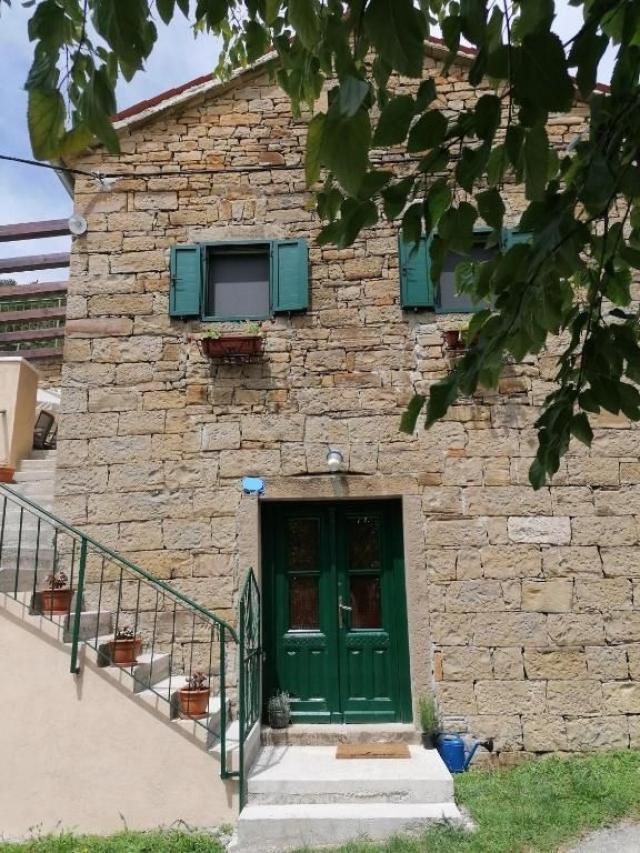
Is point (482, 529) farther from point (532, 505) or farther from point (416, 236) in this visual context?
point (416, 236)

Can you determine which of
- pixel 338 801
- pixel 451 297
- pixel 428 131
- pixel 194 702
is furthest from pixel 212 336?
pixel 428 131

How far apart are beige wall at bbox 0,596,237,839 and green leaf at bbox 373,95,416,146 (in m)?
3.99

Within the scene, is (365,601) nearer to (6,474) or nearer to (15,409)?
(6,474)

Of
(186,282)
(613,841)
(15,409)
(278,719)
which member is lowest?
(613,841)

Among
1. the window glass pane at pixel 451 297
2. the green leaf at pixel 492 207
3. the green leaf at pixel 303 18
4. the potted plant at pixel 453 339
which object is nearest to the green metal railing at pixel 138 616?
the potted plant at pixel 453 339

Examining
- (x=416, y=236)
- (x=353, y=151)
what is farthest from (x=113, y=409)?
(x=353, y=151)

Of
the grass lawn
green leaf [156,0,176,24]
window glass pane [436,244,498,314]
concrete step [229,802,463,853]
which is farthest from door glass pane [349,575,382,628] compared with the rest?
green leaf [156,0,176,24]

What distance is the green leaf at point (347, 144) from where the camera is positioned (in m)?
0.96

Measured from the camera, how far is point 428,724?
496 cm

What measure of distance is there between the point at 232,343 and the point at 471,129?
13.8 feet

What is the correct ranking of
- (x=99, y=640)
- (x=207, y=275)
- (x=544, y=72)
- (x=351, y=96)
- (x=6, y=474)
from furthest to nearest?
(x=6, y=474) < (x=207, y=275) < (x=99, y=640) < (x=544, y=72) < (x=351, y=96)

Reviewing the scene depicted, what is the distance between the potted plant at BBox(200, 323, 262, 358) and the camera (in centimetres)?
552

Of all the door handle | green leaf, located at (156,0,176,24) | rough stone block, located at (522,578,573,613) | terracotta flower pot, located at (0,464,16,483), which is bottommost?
the door handle

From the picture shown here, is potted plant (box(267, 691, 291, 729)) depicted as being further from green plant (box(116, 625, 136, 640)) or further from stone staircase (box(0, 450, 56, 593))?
stone staircase (box(0, 450, 56, 593))
